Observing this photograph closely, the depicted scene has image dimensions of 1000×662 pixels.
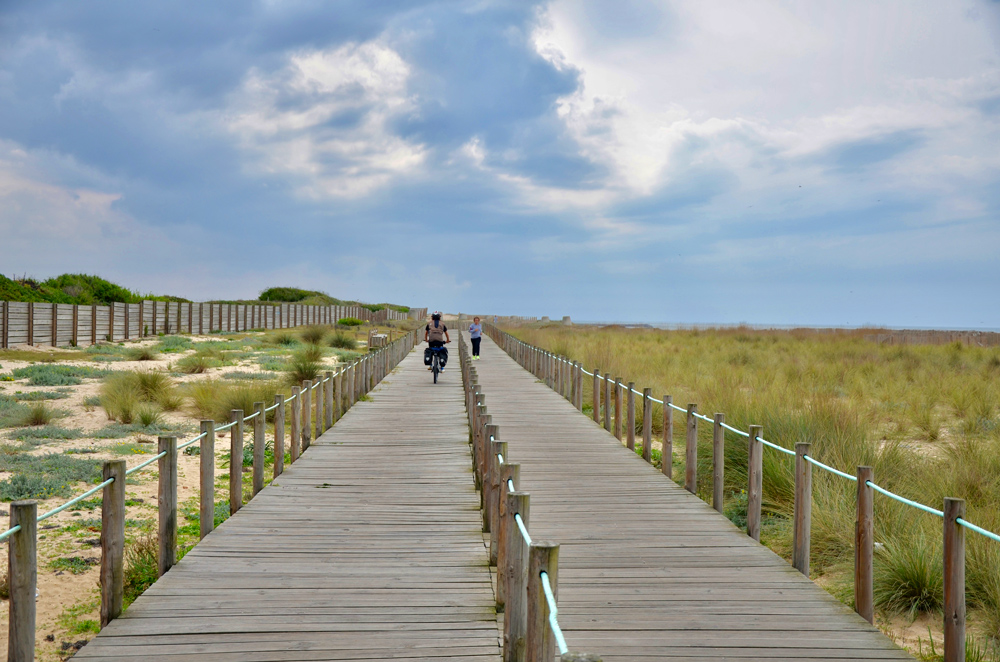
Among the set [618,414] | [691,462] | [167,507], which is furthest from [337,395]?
[167,507]

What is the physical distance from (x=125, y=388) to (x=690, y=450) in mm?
12729

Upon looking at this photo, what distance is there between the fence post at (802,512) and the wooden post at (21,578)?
211 inches

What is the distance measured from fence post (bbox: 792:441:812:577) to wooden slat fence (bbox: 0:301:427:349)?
32.6m

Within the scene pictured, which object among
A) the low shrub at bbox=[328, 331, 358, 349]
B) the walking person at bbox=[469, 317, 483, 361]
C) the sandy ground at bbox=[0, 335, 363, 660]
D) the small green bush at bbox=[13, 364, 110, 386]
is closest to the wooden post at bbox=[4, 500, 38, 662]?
the sandy ground at bbox=[0, 335, 363, 660]

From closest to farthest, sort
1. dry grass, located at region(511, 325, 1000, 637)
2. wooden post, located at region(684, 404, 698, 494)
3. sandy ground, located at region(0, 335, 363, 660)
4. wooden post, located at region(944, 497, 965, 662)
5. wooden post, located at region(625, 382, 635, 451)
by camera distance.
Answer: wooden post, located at region(944, 497, 965, 662) → dry grass, located at region(511, 325, 1000, 637) → sandy ground, located at region(0, 335, 363, 660) → wooden post, located at region(684, 404, 698, 494) → wooden post, located at region(625, 382, 635, 451)

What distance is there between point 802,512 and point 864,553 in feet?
2.89

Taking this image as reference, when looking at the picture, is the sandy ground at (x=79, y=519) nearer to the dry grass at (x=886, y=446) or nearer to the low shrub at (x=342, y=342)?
the dry grass at (x=886, y=446)

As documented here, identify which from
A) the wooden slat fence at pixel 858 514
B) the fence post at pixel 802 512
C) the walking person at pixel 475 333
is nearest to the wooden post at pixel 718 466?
the wooden slat fence at pixel 858 514

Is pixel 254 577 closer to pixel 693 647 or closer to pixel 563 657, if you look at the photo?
pixel 693 647

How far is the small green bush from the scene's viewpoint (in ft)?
66.8

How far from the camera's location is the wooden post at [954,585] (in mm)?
4527

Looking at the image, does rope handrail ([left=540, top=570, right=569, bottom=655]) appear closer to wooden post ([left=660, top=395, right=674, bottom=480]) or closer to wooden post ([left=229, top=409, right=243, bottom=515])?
wooden post ([left=229, top=409, right=243, bottom=515])

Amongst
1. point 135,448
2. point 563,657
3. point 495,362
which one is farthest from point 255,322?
point 563,657

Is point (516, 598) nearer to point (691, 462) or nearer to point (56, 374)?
point (691, 462)
